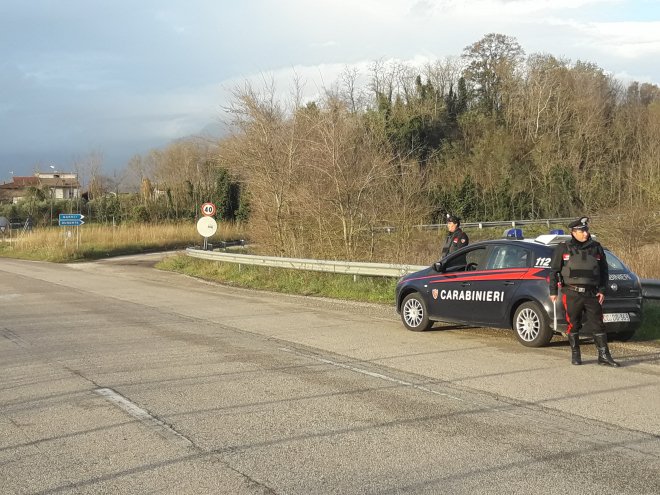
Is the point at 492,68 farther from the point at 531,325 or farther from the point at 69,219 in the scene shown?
the point at 531,325

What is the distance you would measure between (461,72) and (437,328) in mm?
64165

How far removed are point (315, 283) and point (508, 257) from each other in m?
8.74

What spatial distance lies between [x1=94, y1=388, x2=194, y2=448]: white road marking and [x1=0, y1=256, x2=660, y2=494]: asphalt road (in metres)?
0.03

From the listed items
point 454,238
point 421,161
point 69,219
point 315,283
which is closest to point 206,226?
point 315,283

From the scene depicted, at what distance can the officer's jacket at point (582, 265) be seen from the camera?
8.06 m

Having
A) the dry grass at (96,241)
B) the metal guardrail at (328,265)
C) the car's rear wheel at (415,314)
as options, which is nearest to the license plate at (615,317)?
the car's rear wheel at (415,314)

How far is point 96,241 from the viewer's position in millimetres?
45906

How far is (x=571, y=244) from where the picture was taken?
8.25 meters

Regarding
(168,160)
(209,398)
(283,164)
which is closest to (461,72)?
(168,160)

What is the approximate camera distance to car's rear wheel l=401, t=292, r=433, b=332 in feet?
35.7

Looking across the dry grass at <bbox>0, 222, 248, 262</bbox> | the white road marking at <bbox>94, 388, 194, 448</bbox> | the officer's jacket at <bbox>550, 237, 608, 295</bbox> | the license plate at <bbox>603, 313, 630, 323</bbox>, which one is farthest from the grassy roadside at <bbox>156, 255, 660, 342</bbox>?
the dry grass at <bbox>0, 222, 248, 262</bbox>

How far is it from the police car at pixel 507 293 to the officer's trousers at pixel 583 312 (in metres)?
0.51

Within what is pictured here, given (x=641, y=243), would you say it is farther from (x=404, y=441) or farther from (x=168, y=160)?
(x=168, y=160)

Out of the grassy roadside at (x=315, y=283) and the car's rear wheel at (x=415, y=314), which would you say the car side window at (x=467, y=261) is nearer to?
the car's rear wheel at (x=415, y=314)
